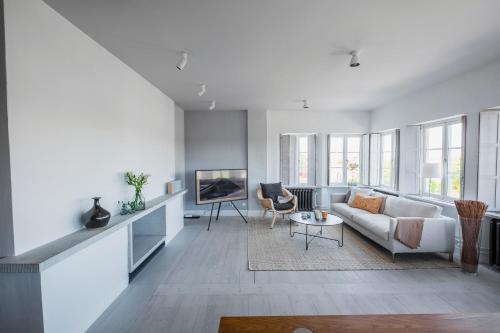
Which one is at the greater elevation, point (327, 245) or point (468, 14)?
point (468, 14)

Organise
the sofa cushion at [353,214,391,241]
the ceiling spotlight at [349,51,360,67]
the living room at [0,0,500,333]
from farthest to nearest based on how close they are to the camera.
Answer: the sofa cushion at [353,214,391,241] < the ceiling spotlight at [349,51,360,67] < the living room at [0,0,500,333]

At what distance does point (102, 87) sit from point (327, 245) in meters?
3.92

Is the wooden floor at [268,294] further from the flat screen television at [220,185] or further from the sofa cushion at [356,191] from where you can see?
the sofa cushion at [356,191]

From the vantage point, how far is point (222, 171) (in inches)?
210

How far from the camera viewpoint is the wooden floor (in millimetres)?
2207

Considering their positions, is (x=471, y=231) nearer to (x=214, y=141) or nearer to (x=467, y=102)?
(x=467, y=102)

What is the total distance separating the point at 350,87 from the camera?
3992 millimetres

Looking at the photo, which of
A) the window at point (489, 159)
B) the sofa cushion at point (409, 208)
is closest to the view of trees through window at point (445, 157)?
the window at point (489, 159)

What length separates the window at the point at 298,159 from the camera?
613 centimetres

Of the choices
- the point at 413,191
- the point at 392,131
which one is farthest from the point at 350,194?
the point at 392,131

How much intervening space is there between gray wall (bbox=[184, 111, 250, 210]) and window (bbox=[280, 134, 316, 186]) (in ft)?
3.42

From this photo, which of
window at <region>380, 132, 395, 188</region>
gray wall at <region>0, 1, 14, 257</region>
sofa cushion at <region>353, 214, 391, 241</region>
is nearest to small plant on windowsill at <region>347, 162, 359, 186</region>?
window at <region>380, 132, 395, 188</region>

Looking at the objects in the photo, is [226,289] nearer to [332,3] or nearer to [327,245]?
[327,245]

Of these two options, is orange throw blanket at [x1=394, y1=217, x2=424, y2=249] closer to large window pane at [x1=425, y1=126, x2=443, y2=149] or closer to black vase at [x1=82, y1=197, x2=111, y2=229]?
large window pane at [x1=425, y1=126, x2=443, y2=149]
